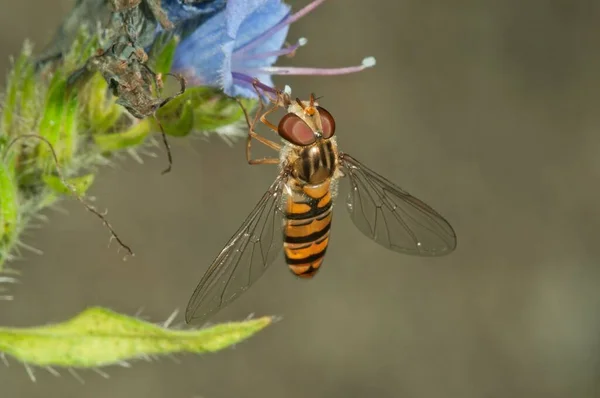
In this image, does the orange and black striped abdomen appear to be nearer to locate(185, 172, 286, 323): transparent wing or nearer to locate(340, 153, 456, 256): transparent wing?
locate(185, 172, 286, 323): transparent wing

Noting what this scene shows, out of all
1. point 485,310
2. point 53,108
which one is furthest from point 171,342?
point 485,310

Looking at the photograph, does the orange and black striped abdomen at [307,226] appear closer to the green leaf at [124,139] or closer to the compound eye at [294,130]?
the compound eye at [294,130]

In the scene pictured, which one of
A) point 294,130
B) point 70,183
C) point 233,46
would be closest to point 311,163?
point 294,130

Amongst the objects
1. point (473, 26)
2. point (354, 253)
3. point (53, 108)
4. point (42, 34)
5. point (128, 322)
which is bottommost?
point (354, 253)

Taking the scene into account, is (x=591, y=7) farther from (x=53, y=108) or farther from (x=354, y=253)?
(x=53, y=108)

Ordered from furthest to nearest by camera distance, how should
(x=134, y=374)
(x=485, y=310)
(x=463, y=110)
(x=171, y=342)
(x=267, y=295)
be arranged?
(x=463, y=110) < (x=485, y=310) < (x=267, y=295) < (x=134, y=374) < (x=171, y=342)

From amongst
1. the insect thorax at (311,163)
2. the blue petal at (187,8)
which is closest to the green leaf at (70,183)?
the blue petal at (187,8)

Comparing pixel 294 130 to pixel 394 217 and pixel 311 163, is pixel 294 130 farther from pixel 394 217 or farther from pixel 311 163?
pixel 394 217
